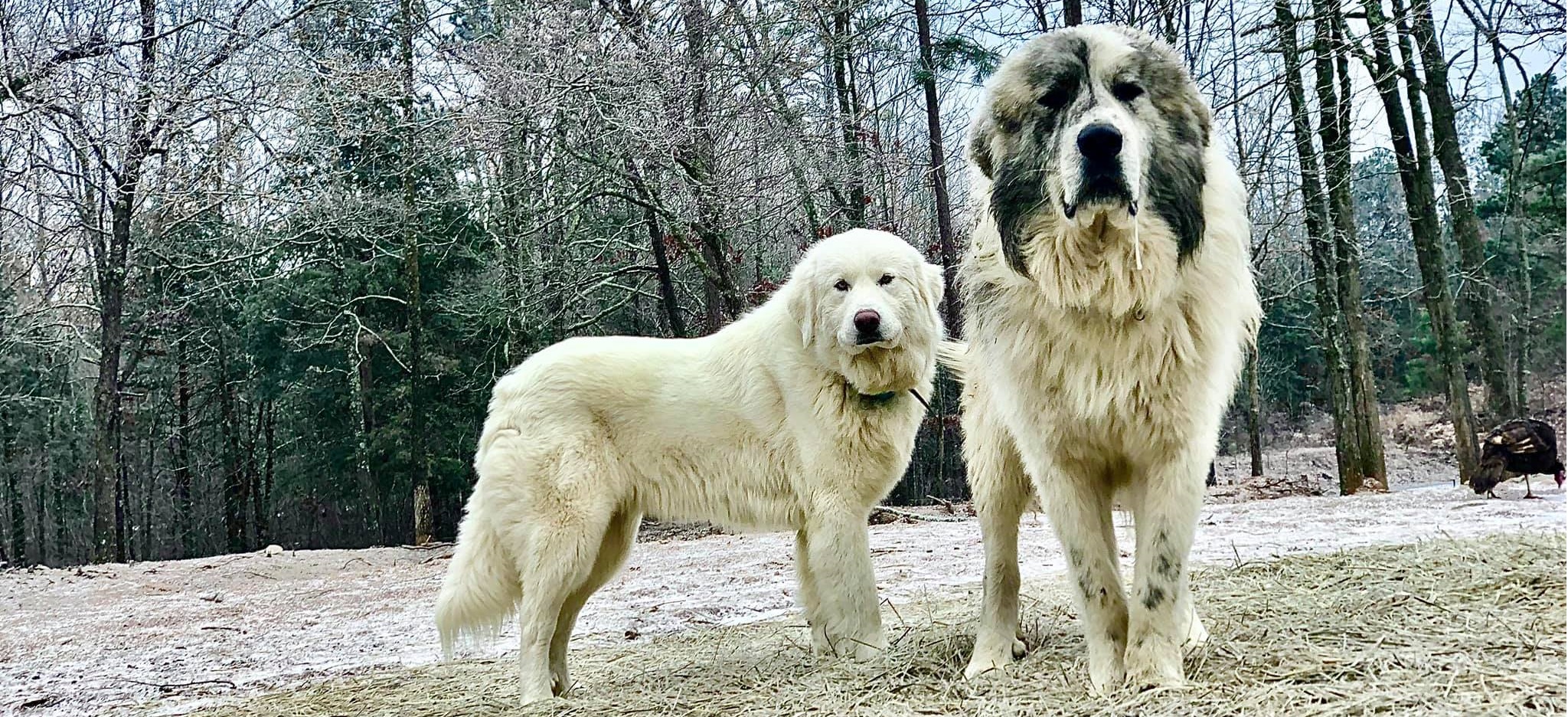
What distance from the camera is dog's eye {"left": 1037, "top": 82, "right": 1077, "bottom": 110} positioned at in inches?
110

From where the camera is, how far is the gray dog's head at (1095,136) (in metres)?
2.69

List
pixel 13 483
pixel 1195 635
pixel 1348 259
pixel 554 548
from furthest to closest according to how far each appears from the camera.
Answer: pixel 13 483 < pixel 1348 259 < pixel 554 548 < pixel 1195 635

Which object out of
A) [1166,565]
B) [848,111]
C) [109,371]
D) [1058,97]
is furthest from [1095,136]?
[109,371]

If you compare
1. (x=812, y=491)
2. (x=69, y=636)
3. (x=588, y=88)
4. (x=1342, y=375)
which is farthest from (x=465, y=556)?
(x=1342, y=375)

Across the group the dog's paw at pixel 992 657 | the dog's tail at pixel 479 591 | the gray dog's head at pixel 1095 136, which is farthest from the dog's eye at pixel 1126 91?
the dog's tail at pixel 479 591

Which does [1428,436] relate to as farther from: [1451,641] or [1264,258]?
[1451,641]

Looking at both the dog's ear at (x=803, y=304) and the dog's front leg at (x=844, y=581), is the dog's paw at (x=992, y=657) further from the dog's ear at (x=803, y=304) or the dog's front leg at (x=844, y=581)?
the dog's ear at (x=803, y=304)

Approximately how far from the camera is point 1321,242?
1237 cm

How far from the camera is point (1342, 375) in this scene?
40.7ft

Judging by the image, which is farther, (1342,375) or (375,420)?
(375,420)

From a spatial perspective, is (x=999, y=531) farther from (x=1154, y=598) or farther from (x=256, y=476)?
(x=256, y=476)

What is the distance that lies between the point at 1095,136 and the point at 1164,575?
1228 mm

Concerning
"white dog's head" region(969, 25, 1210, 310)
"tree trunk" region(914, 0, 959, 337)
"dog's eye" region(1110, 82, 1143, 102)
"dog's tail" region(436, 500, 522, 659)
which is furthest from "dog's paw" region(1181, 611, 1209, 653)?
"tree trunk" region(914, 0, 959, 337)

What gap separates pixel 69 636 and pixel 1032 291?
22.7 ft
